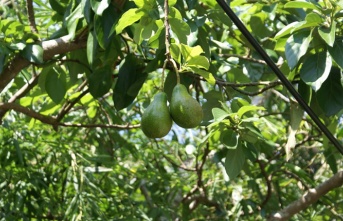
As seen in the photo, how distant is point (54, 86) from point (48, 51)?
233mm

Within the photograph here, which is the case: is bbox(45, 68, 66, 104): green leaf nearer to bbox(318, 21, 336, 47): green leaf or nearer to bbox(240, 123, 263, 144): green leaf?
bbox(240, 123, 263, 144): green leaf

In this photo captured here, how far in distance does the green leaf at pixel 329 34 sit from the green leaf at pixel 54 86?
793mm

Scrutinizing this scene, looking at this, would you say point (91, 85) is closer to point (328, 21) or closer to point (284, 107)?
point (328, 21)

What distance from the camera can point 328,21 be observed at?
157 cm

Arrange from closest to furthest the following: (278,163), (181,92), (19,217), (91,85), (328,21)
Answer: (181,92) < (328,21) < (91,85) < (19,217) < (278,163)

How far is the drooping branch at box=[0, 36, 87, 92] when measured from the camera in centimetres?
179

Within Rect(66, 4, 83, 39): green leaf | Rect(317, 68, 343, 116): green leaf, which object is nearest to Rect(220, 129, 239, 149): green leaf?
Rect(317, 68, 343, 116): green leaf

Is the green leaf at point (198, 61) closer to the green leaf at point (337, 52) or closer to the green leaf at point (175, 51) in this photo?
the green leaf at point (175, 51)

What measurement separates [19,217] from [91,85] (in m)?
0.59

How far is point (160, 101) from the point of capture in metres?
1.33

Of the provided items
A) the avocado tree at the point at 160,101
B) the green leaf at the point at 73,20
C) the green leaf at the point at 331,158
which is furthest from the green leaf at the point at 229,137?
the green leaf at the point at 331,158

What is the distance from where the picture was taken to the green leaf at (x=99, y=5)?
159 centimetres

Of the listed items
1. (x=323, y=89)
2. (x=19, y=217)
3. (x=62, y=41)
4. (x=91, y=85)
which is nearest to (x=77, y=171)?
(x=19, y=217)

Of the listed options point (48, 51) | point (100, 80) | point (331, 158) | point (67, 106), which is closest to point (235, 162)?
point (100, 80)
